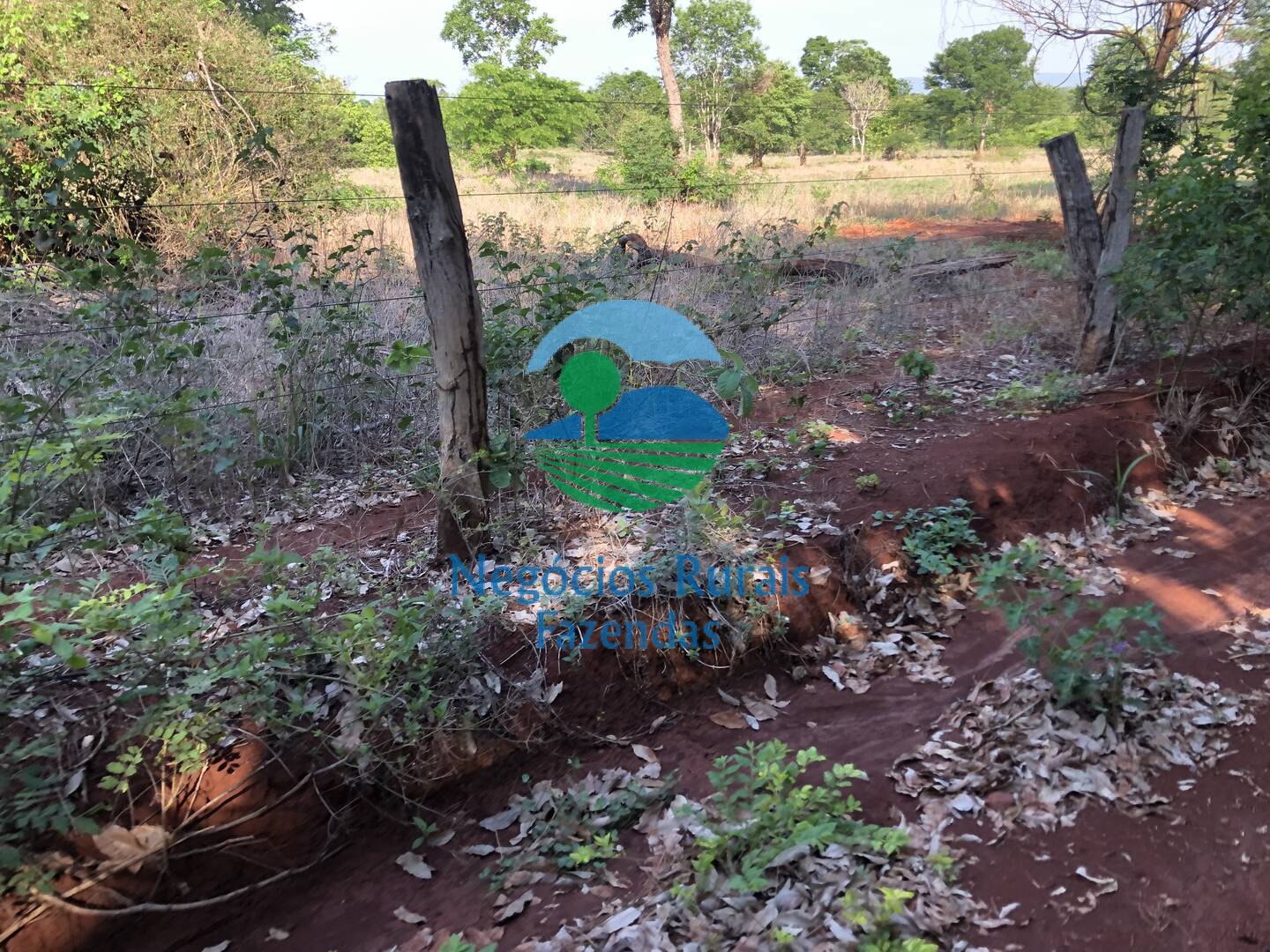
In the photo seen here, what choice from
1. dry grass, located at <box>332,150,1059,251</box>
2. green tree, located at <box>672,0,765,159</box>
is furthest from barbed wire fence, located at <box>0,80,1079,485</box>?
green tree, located at <box>672,0,765,159</box>

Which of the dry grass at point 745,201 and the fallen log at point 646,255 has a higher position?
the dry grass at point 745,201

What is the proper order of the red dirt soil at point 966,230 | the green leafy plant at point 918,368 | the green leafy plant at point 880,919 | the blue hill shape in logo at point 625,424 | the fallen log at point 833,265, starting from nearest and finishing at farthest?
the green leafy plant at point 880,919
the blue hill shape in logo at point 625,424
the green leafy plant at point 918,368
the fallen log at point 833,265
the red dirt soil at point 966,230

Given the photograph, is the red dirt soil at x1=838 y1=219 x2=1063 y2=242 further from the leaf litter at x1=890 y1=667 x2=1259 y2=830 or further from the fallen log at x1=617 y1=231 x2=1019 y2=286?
the leaf litter at x1=890 y1=667 x2=1259 y2=830

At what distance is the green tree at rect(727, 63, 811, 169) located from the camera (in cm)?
2325

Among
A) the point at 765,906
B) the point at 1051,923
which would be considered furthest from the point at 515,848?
the point at 1051,923

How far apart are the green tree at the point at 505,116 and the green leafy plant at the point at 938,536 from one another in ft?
62.4

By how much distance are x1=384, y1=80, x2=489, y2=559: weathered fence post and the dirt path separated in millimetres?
1150

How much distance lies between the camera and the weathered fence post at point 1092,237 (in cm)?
554

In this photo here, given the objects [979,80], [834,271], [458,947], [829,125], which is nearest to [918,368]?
[834,271]

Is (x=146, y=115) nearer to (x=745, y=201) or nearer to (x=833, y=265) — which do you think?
(x=833, y=265)

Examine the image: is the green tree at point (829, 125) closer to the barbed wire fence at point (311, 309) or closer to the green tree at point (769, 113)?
the green tree at point (769, 113)

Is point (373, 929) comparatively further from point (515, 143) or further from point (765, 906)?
point (515, 143)

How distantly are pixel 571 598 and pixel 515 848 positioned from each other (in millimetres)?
1015

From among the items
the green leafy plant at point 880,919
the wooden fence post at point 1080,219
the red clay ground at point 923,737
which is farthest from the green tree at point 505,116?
the green leafy plant at point 880,919
